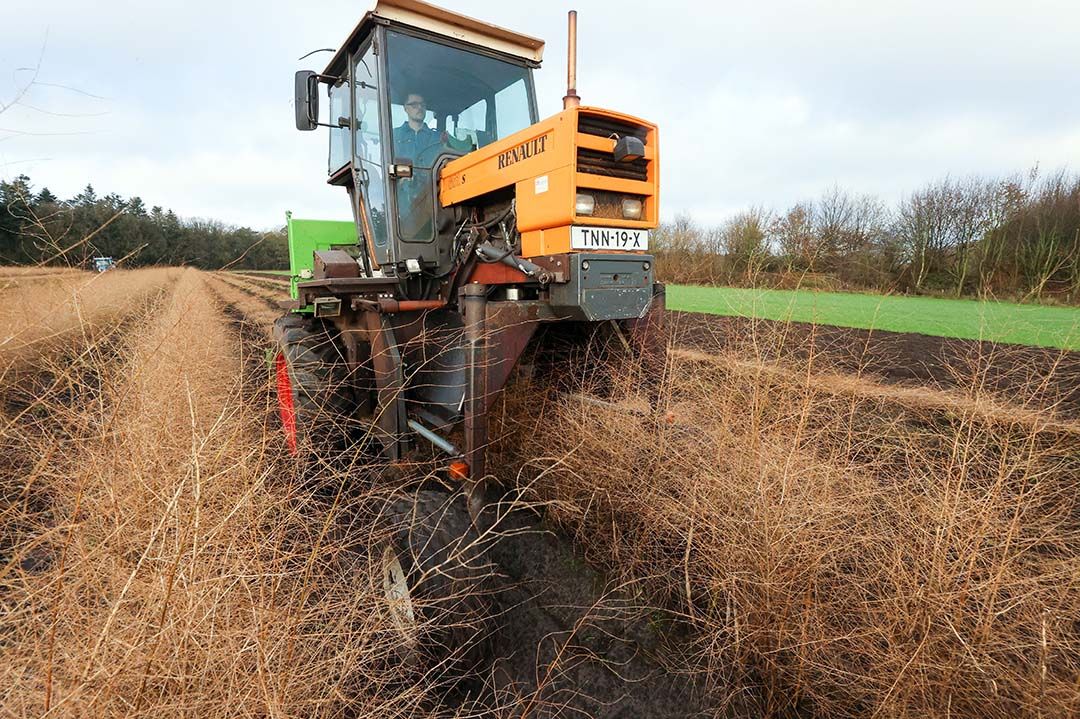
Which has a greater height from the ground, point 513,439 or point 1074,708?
point 513,439

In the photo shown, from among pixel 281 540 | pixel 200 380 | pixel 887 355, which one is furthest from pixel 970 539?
pixel 887 355

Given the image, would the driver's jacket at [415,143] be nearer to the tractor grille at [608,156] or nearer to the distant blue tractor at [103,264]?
the tractor grille at [608,156]

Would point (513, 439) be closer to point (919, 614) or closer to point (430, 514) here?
point (430, 514)

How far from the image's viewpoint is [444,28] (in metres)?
3.54

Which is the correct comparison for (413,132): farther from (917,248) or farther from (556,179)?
(917,248)

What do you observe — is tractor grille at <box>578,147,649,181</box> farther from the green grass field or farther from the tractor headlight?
the green grass field

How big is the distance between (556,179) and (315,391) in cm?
206

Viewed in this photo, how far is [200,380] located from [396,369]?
142 centimetres

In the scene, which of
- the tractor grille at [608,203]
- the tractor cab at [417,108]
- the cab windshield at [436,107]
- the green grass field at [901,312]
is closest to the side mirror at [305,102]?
the tractor cab at [417,108]

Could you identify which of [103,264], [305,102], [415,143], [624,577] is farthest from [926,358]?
[103,264]

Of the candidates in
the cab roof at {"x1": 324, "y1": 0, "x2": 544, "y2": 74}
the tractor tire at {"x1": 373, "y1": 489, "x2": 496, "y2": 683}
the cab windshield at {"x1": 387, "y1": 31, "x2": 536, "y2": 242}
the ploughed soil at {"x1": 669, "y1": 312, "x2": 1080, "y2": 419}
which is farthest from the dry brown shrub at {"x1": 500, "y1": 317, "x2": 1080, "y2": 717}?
the cab roof at {"x1": 324, "y1": 0, "x2": 544, "y2": 74}

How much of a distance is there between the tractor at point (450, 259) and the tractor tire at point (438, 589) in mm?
12

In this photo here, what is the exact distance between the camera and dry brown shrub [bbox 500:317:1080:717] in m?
1.69

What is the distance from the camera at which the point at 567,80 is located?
282cm
